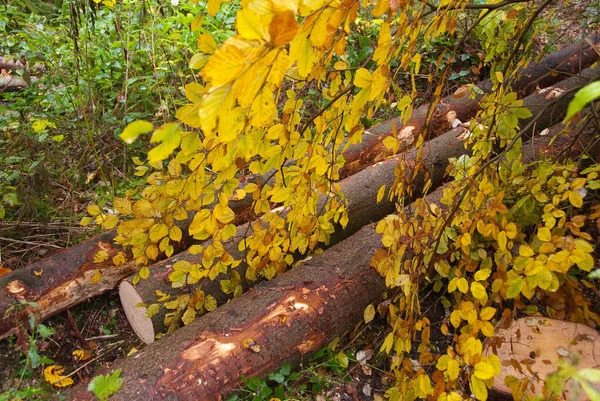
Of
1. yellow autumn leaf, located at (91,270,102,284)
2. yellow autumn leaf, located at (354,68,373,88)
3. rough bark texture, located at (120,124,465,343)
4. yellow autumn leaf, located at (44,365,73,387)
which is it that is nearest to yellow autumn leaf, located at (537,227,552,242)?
rough bark texture, located at (120,124,465,343)

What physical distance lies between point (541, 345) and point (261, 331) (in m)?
1.30

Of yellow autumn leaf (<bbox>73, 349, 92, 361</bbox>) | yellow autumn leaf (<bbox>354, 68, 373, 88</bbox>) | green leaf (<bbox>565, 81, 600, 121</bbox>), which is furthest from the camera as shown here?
yellow autumn leaf (<bbox>73, 349, 92, 361</bbox>)

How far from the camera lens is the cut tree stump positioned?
6.88ft

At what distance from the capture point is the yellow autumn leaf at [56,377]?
2.28 meters

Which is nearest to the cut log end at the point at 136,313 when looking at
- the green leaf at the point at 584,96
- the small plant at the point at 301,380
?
the small plant at the point at 301,380

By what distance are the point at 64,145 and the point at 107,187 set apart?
59 cm

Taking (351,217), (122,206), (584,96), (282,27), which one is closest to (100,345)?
(122,206)

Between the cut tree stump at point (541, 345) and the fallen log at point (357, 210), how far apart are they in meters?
0.89

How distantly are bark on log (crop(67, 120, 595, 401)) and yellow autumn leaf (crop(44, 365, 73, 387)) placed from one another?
435 mm

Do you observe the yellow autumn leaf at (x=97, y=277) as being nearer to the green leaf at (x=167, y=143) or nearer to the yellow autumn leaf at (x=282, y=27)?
the green leaf at (x=167, y=143)

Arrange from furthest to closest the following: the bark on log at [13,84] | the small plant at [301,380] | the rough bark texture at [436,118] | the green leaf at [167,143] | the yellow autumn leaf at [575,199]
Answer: the bark on log at [13,84] < the rough bark texture at [436,118] < the small plant at [301,380] < the yellow autumn leaf at [575,199] < the green leaf at [167,143]

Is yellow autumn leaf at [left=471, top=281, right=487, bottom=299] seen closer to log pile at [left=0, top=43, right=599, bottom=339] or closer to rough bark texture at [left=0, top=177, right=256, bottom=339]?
log pile at [left=0, top=43, right=599, bottom=339]

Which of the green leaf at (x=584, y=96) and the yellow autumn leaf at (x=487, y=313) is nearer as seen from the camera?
the green leaf at (x=584, y=96)

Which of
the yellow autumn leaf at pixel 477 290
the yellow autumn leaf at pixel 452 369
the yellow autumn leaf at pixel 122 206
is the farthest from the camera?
the yellow autumn leaf at pixel 122 206
